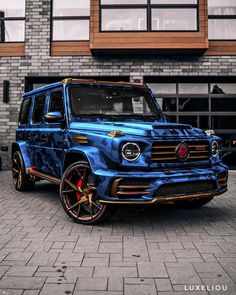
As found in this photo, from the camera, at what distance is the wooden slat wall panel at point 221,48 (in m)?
10.9

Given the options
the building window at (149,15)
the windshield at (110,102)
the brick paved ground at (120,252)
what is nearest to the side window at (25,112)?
the windshield at (110,102)

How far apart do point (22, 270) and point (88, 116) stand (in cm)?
259

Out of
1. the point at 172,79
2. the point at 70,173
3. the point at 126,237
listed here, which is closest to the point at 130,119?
the point at 70,173

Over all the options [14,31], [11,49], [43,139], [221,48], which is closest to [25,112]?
[43,139]

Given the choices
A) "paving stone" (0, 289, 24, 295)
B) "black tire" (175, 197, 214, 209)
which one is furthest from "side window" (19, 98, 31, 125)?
"paving stone" (0, 289, 24, 295)

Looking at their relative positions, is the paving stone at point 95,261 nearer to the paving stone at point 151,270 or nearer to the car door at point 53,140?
the paving stone at point 151,270

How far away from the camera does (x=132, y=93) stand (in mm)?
5551

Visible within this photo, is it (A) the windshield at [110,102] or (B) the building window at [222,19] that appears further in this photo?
(B) the building window at [222,19]

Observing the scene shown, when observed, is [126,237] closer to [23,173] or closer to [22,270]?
[22,270]

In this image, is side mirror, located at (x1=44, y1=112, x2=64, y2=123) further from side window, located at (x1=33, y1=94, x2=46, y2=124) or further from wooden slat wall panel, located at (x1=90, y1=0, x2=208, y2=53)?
wooden slat wall panel, located at (x1=90, y1=0, x2=208, y2=53)

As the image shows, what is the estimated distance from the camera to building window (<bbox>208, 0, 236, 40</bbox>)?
11.0 m

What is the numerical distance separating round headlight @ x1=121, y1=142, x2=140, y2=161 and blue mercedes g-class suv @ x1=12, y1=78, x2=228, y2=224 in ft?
0.04

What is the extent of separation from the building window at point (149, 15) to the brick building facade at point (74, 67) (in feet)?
2.96

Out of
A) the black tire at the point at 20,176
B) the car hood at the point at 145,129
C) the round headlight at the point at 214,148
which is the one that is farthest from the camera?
the black tire at the point at 20,176
